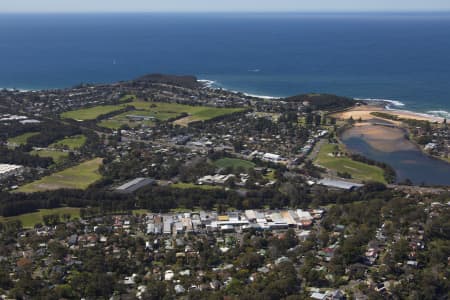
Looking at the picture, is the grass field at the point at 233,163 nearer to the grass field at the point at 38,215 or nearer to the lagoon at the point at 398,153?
the lagoon at the point at 398,153

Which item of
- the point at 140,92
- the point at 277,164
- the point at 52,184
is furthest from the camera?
the point at 140,92

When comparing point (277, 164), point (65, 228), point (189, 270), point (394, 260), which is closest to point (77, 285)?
point (189, 270)

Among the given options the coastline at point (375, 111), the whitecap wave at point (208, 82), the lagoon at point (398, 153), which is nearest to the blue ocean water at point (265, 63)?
the whitecap wave at point (208, 82)

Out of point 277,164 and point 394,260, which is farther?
point 277,164

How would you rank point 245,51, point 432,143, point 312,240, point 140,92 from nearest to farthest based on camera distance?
point 312,240, point 432,143, point 140,92, point 245,51

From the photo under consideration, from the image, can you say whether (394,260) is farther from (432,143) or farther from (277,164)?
(432,143)

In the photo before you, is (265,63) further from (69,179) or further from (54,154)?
(69,179)

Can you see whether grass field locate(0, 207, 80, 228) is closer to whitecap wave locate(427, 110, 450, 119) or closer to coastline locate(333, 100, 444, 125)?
coastline locate(333, 100, 444, 125)
